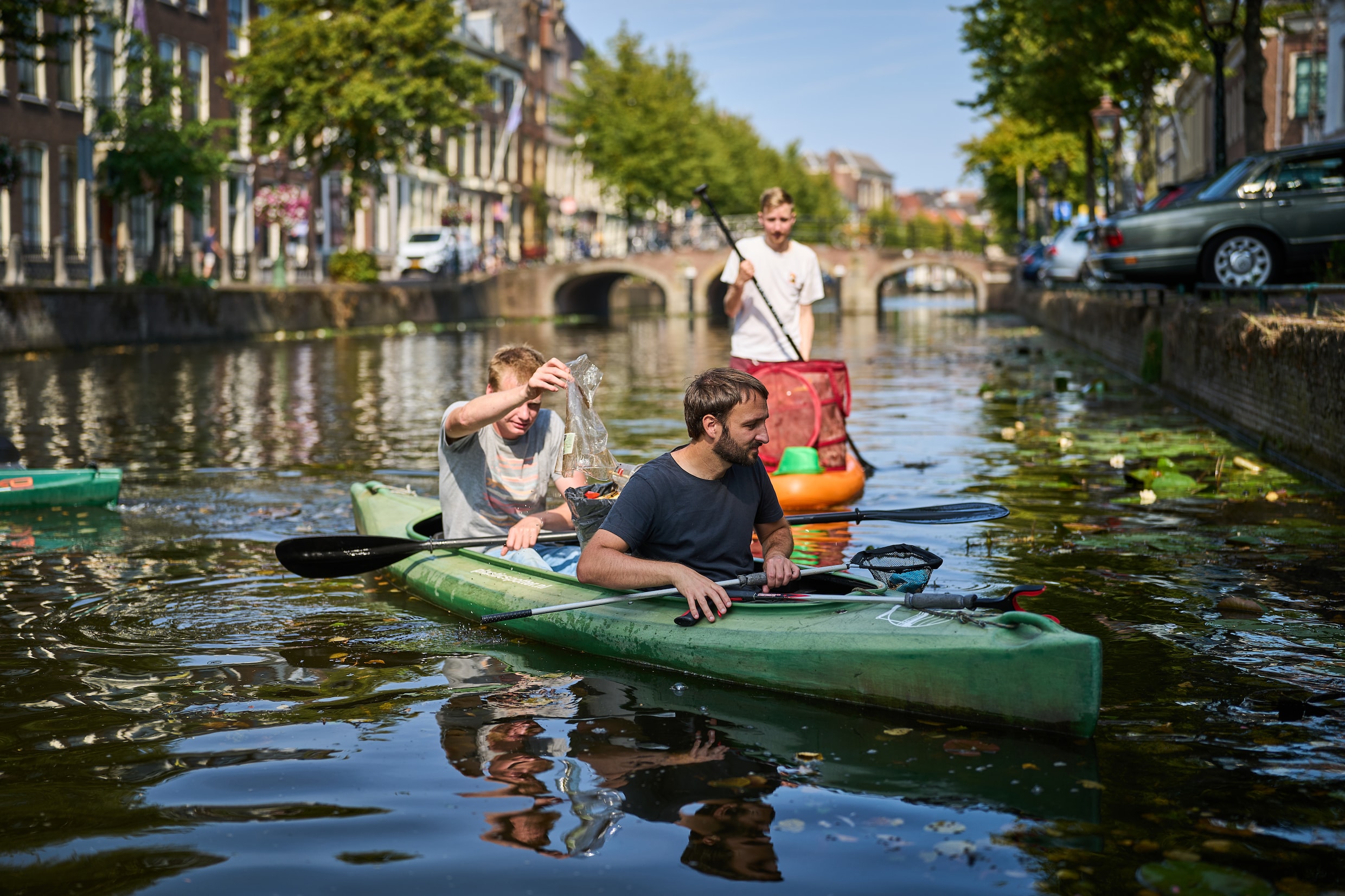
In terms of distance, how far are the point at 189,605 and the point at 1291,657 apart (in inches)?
169

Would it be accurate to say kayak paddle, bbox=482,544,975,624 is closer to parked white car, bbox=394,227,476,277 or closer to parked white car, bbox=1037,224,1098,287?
parked white car, bbox=1037,224,1098,287

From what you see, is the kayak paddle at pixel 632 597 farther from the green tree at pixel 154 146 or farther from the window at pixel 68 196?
the window at pixel 68 196

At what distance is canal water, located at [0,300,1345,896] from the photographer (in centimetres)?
365

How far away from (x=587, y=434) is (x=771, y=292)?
10.3 feet

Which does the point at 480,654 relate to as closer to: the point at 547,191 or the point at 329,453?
the point at 329,453

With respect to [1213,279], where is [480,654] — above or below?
below

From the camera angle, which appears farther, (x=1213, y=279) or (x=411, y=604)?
(x=1213, y=279)

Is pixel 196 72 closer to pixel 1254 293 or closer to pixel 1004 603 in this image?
pixel 1254 293

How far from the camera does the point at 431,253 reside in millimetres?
51531

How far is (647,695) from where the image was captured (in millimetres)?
5156

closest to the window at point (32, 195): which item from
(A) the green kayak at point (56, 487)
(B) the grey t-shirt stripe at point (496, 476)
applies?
(A) the green kayak at point (56, 487)

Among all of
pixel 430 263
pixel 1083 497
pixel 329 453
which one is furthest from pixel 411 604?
pixel 430 263

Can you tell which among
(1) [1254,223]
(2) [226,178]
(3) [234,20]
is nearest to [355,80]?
(2) [226,178]

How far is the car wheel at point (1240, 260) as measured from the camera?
619 inches
